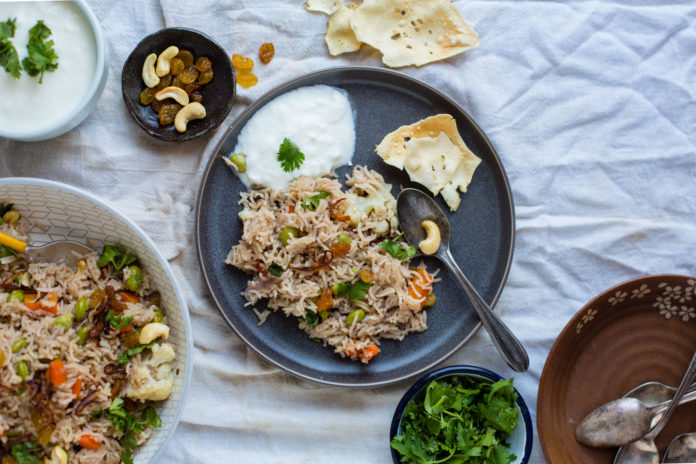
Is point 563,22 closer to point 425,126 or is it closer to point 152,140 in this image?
point 425,126

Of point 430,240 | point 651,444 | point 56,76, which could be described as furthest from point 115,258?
point 651,444

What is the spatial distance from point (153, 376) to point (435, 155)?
1638 millimetres

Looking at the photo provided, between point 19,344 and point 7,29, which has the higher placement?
point 7,29

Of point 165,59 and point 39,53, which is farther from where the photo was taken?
point 165,59

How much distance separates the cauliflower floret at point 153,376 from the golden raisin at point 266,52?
4.76 ft

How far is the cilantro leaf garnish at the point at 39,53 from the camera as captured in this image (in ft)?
8.69

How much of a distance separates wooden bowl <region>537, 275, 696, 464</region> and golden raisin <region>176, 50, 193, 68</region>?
223 centimetres

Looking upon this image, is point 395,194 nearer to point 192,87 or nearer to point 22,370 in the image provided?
point 192,87

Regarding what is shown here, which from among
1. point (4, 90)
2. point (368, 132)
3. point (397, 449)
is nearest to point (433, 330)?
point (397, 449)

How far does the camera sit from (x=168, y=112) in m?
2.98

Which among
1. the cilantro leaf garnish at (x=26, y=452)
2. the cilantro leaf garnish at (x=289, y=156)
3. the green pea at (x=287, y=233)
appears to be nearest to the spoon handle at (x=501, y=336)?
the green pea at (x=287, y=233)

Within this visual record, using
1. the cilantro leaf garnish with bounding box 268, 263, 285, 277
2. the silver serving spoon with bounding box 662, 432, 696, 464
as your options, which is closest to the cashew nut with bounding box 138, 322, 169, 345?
the cilantro leaf garnish with bounding box 268, 263, 285, 277

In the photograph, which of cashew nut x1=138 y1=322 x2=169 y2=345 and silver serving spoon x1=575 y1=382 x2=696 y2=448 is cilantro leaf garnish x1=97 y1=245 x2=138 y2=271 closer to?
cashew nut x1=138 y1=322 x2=169 y2=345

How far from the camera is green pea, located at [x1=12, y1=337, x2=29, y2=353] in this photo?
99.8 inches
